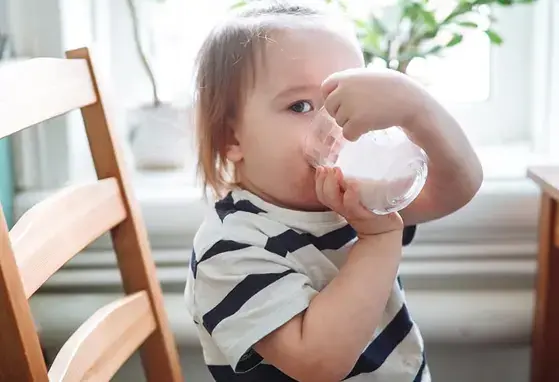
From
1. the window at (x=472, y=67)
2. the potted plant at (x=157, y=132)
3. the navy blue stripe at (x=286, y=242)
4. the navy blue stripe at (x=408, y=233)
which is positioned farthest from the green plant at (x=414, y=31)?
the navy blue stripe at (x=286, y=242)

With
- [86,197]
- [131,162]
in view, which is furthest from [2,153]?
[86,197]

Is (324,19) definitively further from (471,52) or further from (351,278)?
(471,52)

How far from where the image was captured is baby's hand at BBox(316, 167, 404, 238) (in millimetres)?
650

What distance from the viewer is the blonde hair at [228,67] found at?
705mm

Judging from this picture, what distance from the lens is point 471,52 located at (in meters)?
1.35

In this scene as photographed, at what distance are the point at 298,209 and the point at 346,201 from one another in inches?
3.8

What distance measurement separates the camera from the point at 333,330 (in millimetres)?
626

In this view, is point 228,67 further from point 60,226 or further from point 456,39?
point 456,39

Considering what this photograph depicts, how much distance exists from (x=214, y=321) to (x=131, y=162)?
0.72m

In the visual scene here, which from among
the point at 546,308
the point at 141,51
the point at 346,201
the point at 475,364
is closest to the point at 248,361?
the point at 346,201

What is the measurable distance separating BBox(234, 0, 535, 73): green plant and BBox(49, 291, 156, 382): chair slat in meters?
0.46

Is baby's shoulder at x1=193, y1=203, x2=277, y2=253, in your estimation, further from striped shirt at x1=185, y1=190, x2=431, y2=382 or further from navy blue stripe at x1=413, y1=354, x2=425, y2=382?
navy blue stripe at x1=413, y1=354, x2=425, y2=382

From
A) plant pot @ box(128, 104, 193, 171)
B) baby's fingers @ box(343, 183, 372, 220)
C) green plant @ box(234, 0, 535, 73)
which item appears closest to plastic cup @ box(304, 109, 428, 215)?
baby's fingers @ box(343, 183, 372, 220)

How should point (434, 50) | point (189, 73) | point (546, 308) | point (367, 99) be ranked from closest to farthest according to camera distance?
1. point (367, 99)
2. point (546, 308)
3. point (434, 50)
4. point (189, 73)
